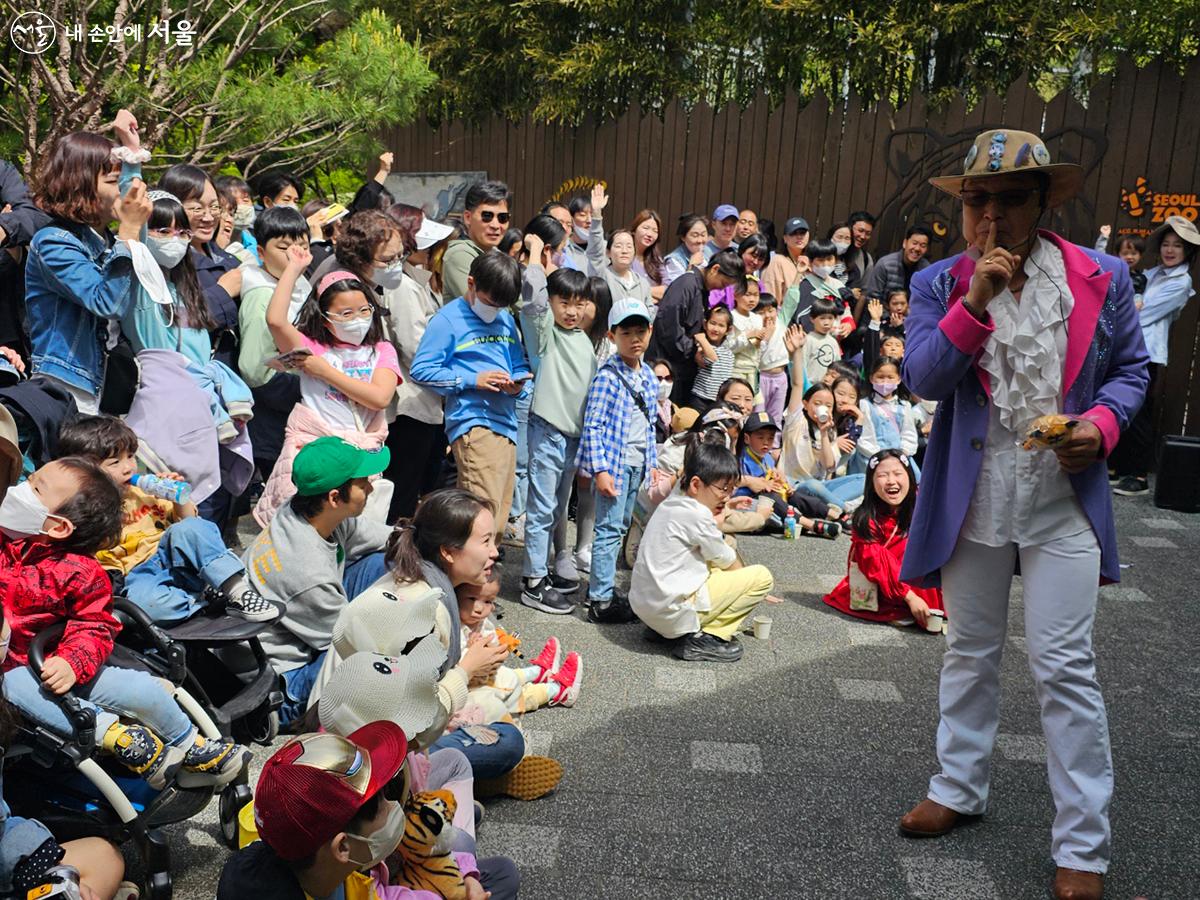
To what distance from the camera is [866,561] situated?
17.8 feet

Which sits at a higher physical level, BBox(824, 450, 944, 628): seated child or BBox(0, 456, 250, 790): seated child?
BBox(0, 456, 250, 790): seated child

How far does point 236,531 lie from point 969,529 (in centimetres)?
408

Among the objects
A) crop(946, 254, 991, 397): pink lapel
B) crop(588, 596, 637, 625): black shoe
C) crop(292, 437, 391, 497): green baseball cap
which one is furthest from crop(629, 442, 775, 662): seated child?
crop(946, 254, 991, 397): pink lapel

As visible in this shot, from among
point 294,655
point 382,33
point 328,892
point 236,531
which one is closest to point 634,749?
point 294,655

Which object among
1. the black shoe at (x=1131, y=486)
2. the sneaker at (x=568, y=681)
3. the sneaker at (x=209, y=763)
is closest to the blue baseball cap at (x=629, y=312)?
the sneaker at (x=568, y=681)

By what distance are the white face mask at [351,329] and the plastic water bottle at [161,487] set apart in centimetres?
111

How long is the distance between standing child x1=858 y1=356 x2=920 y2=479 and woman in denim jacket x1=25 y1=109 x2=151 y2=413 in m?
5.16

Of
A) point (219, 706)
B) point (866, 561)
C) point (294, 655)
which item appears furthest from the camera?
point (866, 561)

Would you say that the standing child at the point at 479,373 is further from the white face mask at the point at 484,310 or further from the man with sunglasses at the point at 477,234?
the man with sunglasses at the point at 477,234

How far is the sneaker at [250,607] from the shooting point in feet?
11.5

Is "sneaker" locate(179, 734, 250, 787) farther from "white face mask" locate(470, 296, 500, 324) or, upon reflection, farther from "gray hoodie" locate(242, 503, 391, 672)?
"white face mask" locate(470, 296, 500, 324)

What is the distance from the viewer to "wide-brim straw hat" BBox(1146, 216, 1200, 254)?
8.35 m

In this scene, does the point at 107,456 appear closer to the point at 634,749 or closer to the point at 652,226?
the point at 634,749

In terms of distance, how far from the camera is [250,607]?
353 cm
